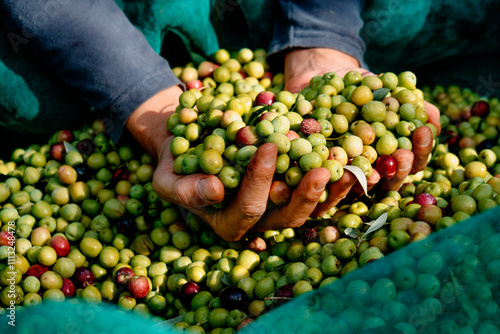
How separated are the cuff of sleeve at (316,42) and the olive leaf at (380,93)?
0.97 meters

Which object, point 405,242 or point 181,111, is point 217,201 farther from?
point 405,242

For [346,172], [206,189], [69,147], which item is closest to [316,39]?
[346,172]

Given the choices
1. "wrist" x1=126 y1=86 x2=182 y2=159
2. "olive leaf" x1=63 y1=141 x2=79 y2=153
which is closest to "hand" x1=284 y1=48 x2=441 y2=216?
"wrist" x1=126 y1=86 x2=182 y2=159

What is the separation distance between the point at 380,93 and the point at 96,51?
195 cm

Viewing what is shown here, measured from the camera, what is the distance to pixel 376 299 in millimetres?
1461

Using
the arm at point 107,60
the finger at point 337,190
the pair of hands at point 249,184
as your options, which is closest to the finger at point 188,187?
the pair of hands at point 249,184

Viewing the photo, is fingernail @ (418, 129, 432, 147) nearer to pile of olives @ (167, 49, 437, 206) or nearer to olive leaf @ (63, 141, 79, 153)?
pile of olives @ (167, 49, 437, 206)

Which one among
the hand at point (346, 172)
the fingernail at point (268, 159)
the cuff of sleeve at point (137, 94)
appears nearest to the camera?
the fingernail at point (268, 159)

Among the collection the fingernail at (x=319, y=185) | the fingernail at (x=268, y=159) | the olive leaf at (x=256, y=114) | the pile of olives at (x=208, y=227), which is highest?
the fingernail at (x=268, y=159)

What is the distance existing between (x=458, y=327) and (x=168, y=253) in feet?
5.49

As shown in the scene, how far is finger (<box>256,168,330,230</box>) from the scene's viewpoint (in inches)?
78.3

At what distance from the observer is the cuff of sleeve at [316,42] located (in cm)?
338

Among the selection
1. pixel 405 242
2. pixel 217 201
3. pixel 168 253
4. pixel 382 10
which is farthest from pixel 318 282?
pixel 382 10

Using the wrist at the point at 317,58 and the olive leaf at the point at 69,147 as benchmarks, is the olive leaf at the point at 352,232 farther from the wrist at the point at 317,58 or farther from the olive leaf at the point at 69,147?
the olive leaf at the point at 69,147
